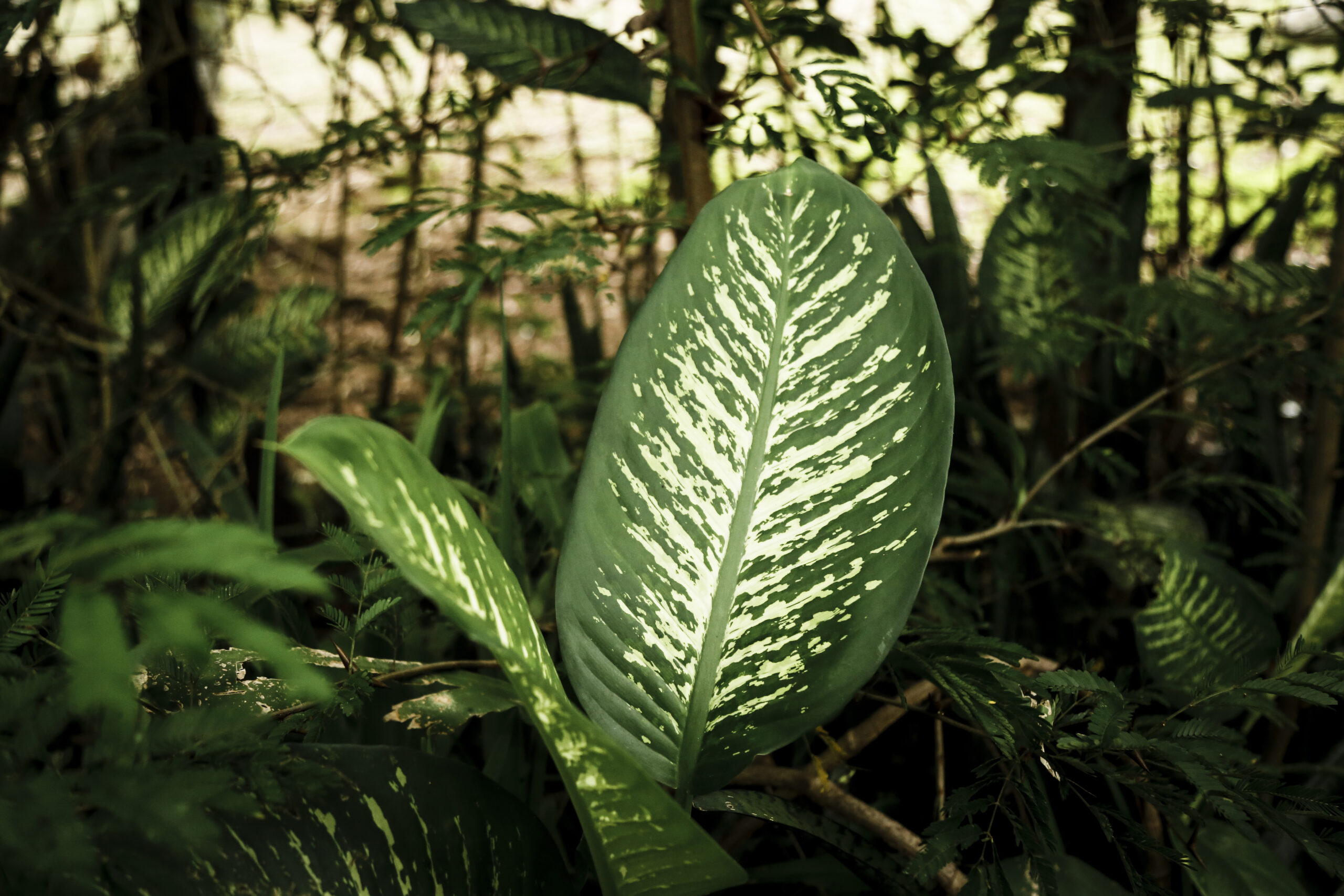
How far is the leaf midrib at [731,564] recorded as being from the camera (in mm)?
347

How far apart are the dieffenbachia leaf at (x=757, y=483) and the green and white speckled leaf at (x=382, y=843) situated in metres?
0.07

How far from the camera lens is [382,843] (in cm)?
33

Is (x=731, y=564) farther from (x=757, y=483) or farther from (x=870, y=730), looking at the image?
(x=870, y=730)

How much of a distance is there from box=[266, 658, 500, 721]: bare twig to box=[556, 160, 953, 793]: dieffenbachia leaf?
7 centimetres

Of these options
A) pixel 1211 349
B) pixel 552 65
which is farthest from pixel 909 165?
pixel 552 65

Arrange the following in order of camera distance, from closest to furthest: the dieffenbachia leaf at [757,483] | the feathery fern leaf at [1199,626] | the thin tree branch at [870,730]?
the dieffenbachia leaf at [757,483], the thin tree branch at [870,730], the feathery fern leaf at [1199,626]

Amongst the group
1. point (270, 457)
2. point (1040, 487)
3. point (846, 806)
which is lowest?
point (846, 806)

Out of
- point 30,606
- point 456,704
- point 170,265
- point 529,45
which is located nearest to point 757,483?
point 456,704

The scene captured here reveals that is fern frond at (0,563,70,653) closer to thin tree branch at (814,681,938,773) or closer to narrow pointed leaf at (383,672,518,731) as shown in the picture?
narrow pointed leaf at (383,672,518,731)

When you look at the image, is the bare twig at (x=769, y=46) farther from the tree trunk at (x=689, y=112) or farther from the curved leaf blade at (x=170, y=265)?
the curved leaf blade at (x=170, y=265)

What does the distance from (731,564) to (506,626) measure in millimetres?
106

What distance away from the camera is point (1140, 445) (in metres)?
0.86

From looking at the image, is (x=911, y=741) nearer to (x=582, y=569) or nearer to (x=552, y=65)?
(x=582, y=569)

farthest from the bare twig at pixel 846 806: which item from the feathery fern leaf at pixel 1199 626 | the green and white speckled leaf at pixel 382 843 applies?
the feathery fern leaf at pixel 1199 626
